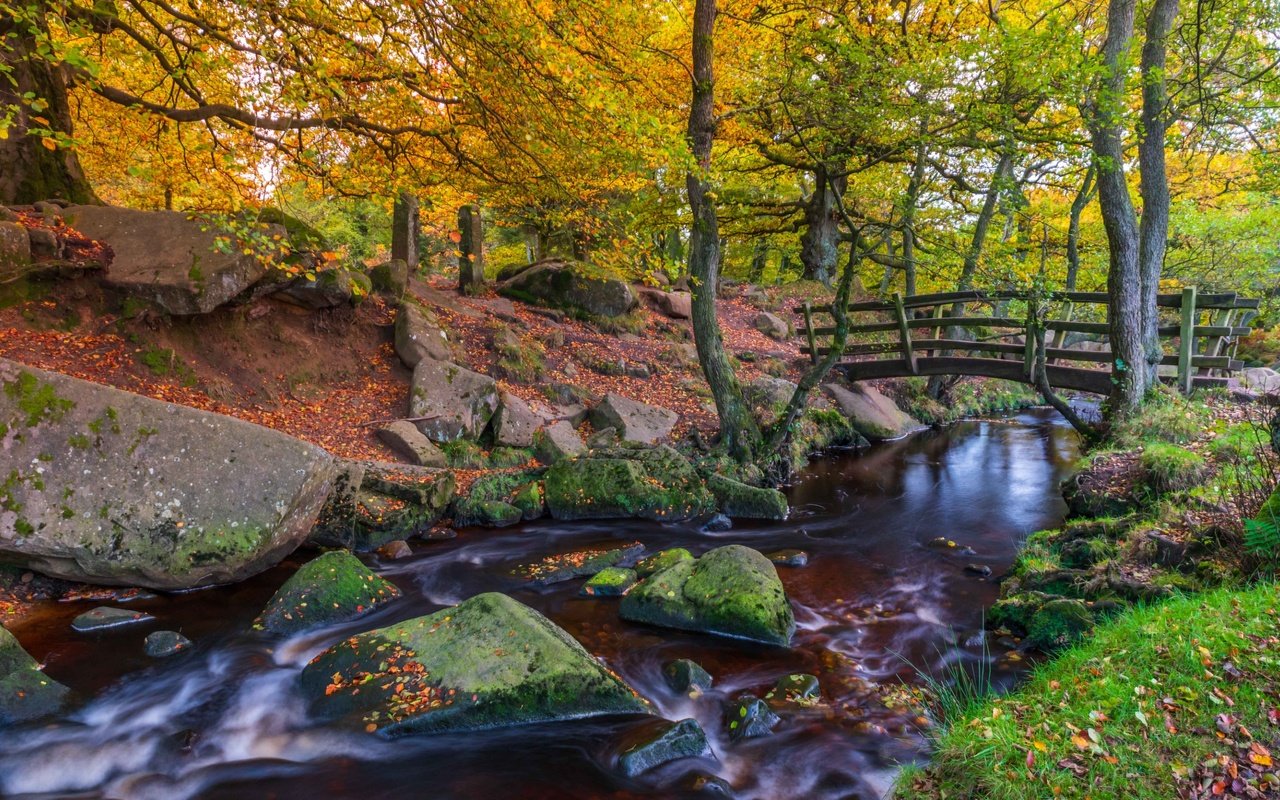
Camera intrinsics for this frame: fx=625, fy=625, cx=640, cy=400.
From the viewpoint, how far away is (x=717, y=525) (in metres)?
8.93

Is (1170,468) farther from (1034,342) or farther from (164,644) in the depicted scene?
(164,644)

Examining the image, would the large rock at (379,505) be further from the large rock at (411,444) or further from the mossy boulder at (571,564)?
the mossy boulder at (571,564)

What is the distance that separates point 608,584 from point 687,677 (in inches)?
71.2

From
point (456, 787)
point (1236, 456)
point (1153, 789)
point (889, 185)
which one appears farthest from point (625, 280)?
point (1153, 789)

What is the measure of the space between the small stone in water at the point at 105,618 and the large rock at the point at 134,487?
31cm

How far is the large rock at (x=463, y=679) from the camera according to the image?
4.30 metres

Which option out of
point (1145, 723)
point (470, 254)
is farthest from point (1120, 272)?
point (470, 254)

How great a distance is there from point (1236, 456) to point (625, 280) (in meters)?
12.7

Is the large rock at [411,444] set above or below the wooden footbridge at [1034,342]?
below

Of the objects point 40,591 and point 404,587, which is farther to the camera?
point 404,587

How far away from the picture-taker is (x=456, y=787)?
3.86 m

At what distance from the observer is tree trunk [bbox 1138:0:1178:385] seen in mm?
9094

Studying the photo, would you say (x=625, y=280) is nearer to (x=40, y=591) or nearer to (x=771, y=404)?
(x=771, y=404)

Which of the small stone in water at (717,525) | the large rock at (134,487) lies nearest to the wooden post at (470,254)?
the small stone in water at (717,525)
